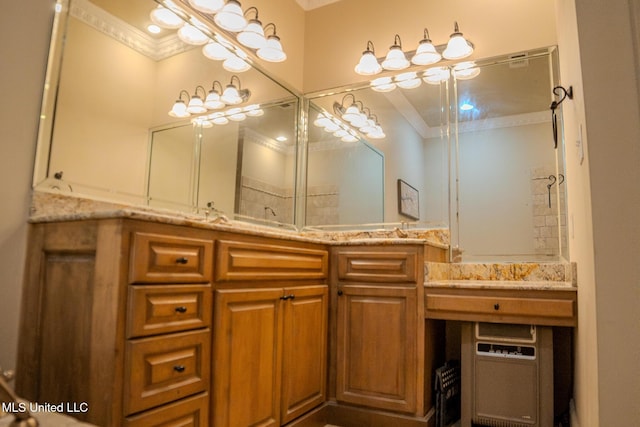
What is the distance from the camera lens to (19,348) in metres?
1.42

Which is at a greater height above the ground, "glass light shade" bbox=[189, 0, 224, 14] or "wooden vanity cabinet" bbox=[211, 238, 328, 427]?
"glass light shade" bbox=[189, 0, 224, 14]

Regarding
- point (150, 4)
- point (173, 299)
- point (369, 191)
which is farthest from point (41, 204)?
point (369, 191)

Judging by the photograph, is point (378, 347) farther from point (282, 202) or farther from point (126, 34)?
point (126, 34)

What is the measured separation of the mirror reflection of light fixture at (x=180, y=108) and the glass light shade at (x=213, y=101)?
0.16 metres

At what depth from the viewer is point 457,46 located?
8.75 feet

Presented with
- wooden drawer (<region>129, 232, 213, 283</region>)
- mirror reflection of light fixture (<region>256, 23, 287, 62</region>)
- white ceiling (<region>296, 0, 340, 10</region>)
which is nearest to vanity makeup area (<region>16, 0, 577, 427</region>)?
wooden drawer (<region>129, 232, 213, 283</region>)

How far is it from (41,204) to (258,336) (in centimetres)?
96

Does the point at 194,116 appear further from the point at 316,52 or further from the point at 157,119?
the point at 316,52

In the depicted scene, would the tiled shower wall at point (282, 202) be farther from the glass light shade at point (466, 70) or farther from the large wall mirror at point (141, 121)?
the glass light shade at point (466, 70)

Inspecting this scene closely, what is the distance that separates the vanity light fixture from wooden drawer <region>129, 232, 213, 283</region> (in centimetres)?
195

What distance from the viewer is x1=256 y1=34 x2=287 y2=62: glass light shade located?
270 cm

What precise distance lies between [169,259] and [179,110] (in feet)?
3.46

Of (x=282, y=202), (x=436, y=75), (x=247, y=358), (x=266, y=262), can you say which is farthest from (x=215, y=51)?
(x=247, y=358)

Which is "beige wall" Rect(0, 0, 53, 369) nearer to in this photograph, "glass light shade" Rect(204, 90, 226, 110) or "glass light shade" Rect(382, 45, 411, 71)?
"glass light shade" Rect(204, 90, 226, 110)
